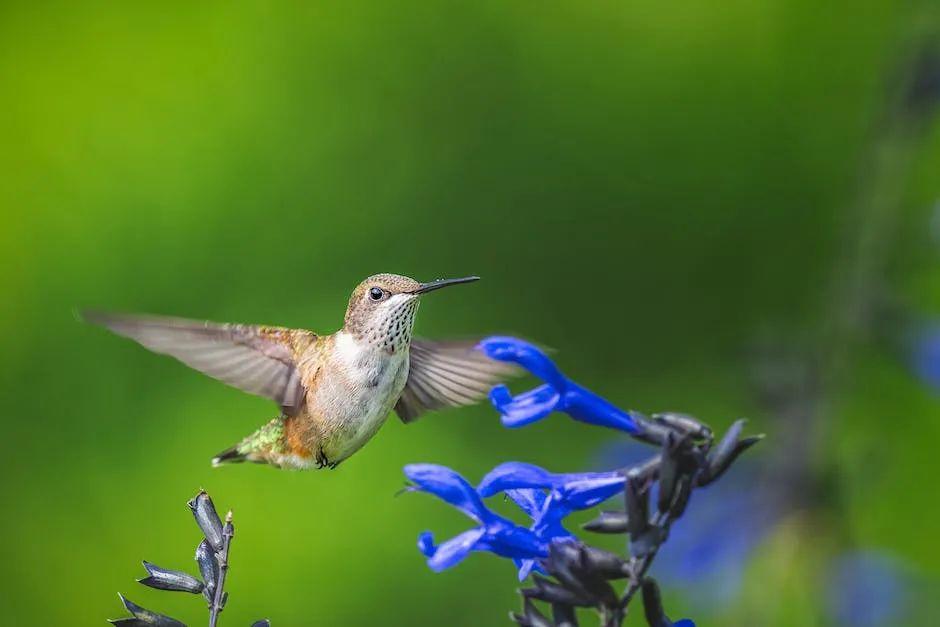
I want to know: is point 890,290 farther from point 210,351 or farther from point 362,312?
point 210,351

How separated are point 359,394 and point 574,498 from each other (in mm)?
682

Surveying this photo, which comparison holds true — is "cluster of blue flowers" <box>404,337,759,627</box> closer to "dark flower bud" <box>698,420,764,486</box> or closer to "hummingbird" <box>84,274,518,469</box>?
"dark flower bud" <box>698,420,764,486</box>

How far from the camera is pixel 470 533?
5.43 feet

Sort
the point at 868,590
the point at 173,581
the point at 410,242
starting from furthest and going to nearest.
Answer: the point at 410,242 < the point at 868,590 < the point at 173,581

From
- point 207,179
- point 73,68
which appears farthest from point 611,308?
point 73,68

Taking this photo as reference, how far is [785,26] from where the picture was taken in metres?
4.45

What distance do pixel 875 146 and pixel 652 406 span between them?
1.51 meters

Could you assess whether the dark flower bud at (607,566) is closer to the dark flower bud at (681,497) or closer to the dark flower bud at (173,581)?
the dark flower bud at (681,497)

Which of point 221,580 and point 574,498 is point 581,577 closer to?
point 574,498

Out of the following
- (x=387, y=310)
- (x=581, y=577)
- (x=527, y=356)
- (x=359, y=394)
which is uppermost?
(x=387, y=310)

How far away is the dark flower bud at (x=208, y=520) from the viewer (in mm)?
1554

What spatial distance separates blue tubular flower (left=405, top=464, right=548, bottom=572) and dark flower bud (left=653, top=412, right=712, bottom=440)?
226 millimetres

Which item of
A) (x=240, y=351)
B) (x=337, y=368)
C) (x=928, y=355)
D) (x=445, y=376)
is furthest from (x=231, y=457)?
(x=928, y=355)

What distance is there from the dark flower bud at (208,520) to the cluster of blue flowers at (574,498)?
0.83 feet
